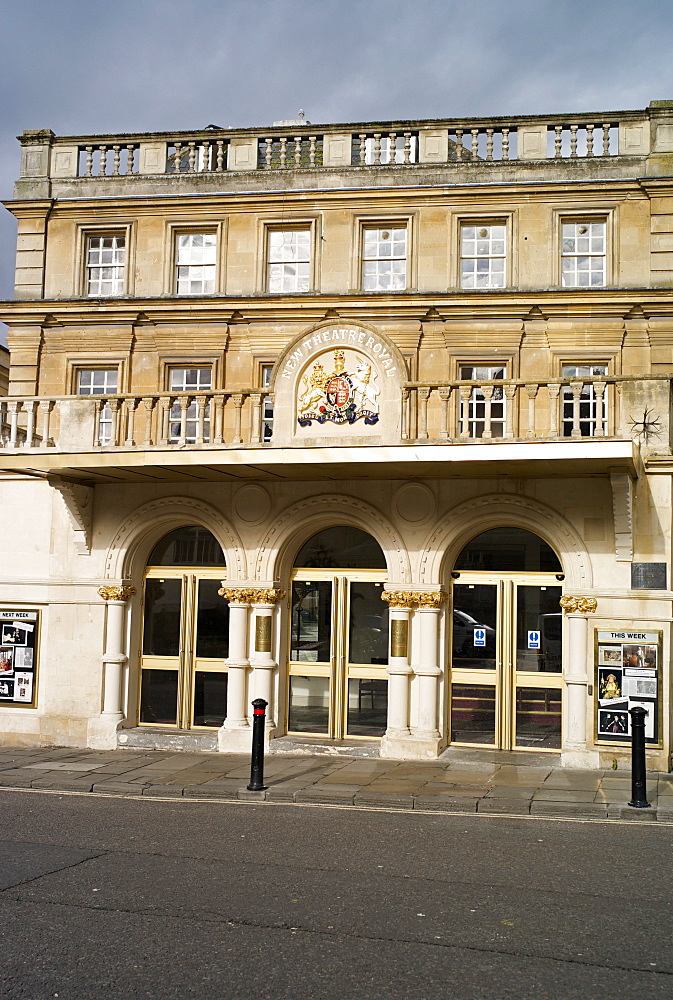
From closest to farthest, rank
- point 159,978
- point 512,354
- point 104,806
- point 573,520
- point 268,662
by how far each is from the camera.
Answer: point 159,978
point 104,806
point 573,520
point 268,662
point 512,354

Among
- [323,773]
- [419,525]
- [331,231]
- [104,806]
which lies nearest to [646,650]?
[419,525]

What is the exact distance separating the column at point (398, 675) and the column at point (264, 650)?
5.73ft

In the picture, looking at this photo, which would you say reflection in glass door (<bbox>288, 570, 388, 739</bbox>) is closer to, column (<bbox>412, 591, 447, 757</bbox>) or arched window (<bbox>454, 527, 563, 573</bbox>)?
column (<bbox>412, 591, 447, 757</bbox>)

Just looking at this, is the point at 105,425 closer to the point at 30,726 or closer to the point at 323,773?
the point at 30,726

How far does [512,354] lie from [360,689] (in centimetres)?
623

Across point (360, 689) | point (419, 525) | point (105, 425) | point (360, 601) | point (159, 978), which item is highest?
point (105, 425)

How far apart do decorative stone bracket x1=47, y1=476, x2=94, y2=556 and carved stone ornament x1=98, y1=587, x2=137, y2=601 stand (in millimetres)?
663

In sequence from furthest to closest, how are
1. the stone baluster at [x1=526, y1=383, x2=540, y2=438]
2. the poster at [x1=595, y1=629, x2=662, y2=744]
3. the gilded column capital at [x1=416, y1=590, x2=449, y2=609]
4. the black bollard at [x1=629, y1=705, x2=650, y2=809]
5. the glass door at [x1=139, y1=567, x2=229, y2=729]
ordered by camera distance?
the glass door at [x1=139, y1=567, x2=229, y2=729], the gilded column capital at [x1=416, y1=590, x2=449, y2=609], the poster at [x1=595, y1=629, x2=662, y2=744], the stone baluster at [x1=526, y1=383, x2=540, y2=438], the black bollard at [x1=629, y1=705, x2=650, y2=809]

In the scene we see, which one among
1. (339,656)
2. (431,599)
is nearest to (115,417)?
(339,656)

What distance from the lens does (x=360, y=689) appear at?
48.9 feet

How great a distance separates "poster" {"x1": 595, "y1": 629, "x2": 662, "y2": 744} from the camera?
43.2 feet

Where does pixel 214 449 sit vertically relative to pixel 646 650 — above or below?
above

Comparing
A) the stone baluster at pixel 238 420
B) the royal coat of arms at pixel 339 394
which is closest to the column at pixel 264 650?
the stone baluster at pixel 238 420

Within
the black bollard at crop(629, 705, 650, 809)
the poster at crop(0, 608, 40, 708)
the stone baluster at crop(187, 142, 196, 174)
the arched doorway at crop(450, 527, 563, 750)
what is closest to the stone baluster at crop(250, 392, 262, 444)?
the arched doorway at crop(450, 527, 563, 750)
